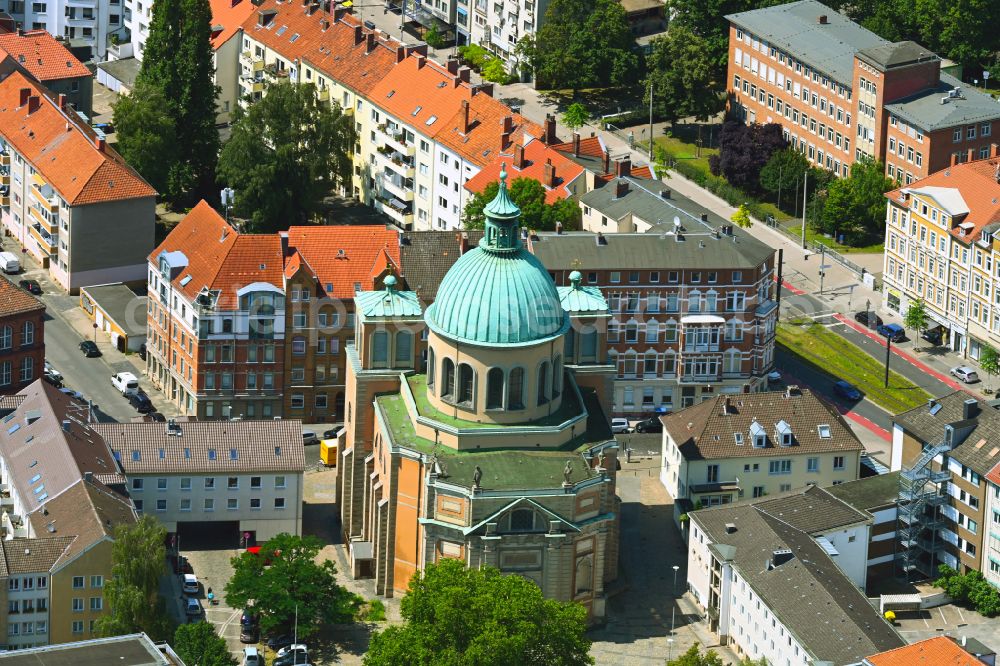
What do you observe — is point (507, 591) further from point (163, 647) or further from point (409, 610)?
point (163, 647)

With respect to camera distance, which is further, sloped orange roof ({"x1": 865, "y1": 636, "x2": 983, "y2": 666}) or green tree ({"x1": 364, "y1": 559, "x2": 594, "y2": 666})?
sloped orange roof ({"x1": 865, "y1": 636, "x2": 983, "y2": 666})

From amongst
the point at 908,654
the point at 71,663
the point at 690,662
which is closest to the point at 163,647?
the point at 71,663

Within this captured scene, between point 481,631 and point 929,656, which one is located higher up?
point 481,631

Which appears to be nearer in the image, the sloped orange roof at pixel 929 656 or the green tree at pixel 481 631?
the green tree at pixel 481 631
